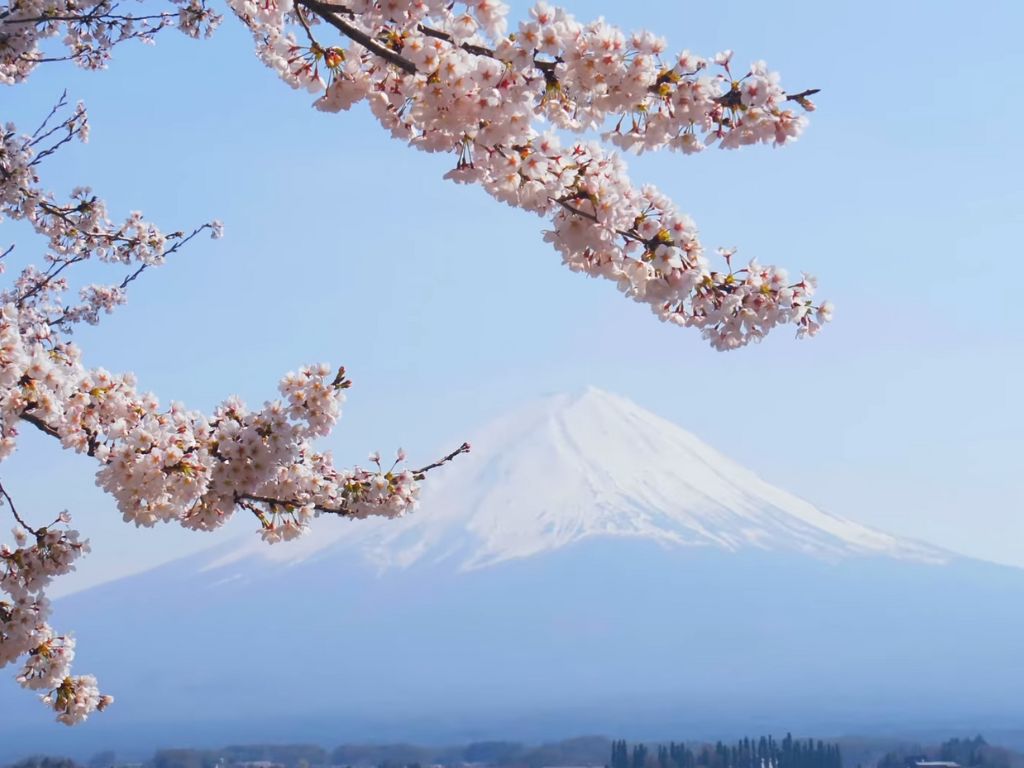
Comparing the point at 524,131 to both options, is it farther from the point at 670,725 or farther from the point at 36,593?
the point at 670,725

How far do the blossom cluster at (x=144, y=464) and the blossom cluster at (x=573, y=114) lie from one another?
1.11m

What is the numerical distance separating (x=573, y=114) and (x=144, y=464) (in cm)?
170

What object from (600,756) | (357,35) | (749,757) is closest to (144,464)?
(357,35)

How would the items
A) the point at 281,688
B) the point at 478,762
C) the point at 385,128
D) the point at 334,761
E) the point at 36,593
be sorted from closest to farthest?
the point at 385,128, the point at 36,593, the point at 334,761, the point at 478,762, the point at 281,688

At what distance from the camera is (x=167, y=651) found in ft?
313

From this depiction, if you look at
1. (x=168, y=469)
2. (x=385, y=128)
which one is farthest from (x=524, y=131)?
(x=168, y=469)

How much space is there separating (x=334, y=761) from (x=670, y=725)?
32.2m

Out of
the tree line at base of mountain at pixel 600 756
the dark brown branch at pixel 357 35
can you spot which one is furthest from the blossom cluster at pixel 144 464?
the tree line at base of mountain at pixel 600 756

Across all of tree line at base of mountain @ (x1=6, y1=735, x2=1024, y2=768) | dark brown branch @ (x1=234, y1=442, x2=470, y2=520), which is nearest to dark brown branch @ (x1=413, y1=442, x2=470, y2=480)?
dark brown branch @ (x1=234, y1=442, x2=470, y2=520)

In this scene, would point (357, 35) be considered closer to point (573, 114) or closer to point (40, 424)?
point (573, 114)

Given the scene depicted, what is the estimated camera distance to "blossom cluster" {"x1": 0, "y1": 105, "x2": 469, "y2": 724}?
3523 mm

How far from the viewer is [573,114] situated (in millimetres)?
3400

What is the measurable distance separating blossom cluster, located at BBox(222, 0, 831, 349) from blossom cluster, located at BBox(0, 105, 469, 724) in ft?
3.64

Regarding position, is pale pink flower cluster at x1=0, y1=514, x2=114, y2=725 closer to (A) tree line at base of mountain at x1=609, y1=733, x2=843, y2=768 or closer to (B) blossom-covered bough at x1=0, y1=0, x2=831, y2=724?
(B) blossom-covered bough at x1=0, y1=0, x2=831, y2=724
